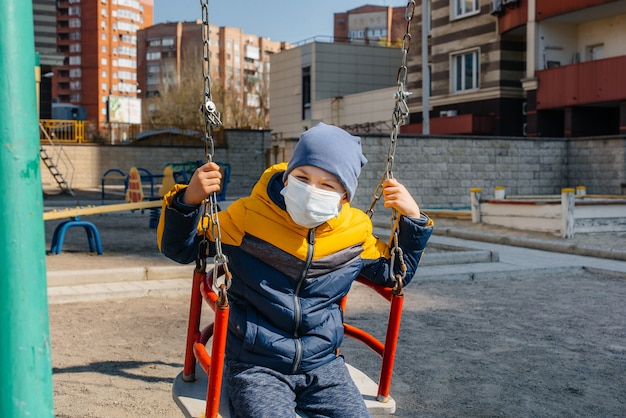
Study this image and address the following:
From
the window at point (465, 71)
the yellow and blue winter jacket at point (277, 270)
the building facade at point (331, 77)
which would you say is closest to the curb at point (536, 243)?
the yellow and blue winter jacket at point (277, 270)

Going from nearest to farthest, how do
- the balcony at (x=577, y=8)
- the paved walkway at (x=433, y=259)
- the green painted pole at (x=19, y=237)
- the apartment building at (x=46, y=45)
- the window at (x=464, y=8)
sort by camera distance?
the green painted pole at (x=19, y=237)
the paved walkway at (x=433, y=259)
the balcony at (x=577, y=8)
the window at (x=464, y=8)
the apartment building at (x=46, y=45)

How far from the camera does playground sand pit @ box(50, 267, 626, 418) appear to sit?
4352mm


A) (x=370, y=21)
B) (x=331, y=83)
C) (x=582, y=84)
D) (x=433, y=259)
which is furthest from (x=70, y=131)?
(x=370, y=21)

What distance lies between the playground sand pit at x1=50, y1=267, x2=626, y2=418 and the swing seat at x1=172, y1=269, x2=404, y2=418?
79 cm

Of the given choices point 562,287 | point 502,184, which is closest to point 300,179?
point 562,287

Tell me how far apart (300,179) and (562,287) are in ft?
21.8

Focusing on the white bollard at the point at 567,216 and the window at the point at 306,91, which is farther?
the window at the point at 306,91

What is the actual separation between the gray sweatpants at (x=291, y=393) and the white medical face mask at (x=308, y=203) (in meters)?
0.59

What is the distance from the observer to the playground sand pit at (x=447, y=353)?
435 cm

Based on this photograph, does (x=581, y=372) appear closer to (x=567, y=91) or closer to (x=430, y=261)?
(x=430, y=261)

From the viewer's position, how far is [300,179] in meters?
2.97

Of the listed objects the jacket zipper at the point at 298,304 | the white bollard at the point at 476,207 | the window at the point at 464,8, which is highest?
the window at the point at 464,8

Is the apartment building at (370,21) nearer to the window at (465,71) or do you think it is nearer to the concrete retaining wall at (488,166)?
the window at (465,71)

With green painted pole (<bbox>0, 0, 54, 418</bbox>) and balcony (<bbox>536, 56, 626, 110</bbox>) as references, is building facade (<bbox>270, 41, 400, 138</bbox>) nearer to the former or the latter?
balcony (<bbox>536, 56, 626, 110</bbox>)
